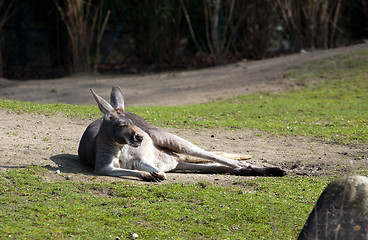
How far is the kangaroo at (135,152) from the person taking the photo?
5.49 m

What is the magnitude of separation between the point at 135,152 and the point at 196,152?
69cm

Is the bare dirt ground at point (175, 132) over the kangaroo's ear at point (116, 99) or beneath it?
beneath

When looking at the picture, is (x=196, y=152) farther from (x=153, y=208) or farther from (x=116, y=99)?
(x=153, y=208)

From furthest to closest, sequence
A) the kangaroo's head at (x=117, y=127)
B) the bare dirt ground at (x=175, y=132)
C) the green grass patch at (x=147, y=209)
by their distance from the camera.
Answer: the bare dirt ground at (x=175, y=132)
the kangaroo's head at (x=117, y=127)
the green grass patch at (x=147, y=209)

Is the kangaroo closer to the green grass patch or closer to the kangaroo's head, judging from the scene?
the kangaroo's head

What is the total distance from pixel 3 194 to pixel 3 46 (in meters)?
13.3

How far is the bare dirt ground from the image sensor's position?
5.79 meters

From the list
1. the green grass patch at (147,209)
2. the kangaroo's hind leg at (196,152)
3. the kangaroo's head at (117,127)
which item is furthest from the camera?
the kangaroo's hind leg at (196,152)

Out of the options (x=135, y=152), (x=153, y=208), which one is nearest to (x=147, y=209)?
(x=153, y=208)

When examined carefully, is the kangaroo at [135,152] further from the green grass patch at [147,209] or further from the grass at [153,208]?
the green grass patch at [147,209]

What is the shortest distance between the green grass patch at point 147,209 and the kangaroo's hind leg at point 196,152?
1.58 feet

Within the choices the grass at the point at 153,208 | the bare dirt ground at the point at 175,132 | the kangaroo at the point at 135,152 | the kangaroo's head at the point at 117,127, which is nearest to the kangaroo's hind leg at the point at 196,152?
the kangaroo at the point at 135,152

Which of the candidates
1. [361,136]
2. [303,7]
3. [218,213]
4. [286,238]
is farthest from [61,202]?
[303,7]

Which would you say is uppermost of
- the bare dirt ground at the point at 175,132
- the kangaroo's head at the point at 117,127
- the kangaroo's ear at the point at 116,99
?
the kangaroo's ear at the point at 116,99
